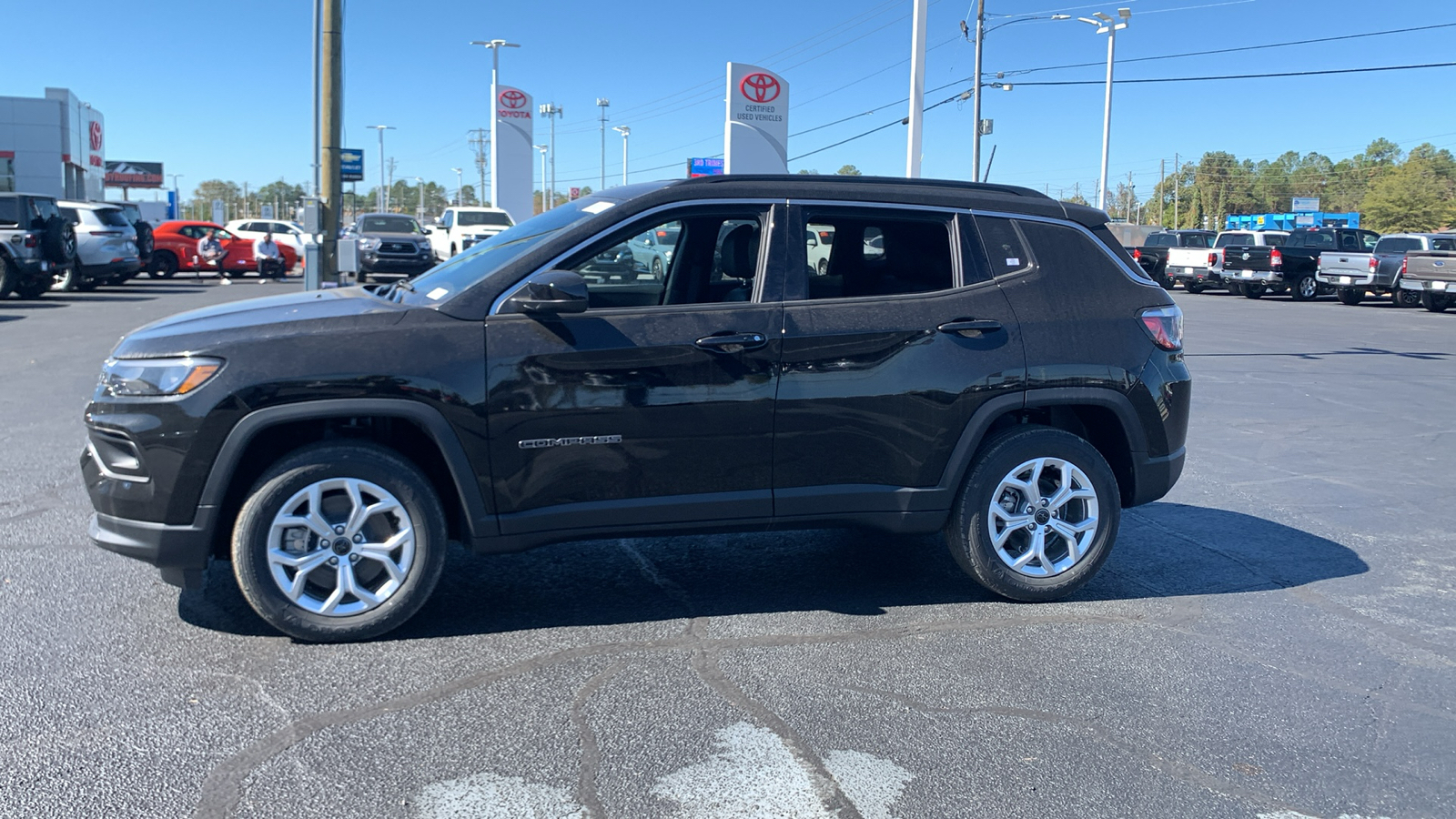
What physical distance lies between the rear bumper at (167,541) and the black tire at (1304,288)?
32721 millimetres

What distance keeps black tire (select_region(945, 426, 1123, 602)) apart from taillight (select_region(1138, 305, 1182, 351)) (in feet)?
1.99

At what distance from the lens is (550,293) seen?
4.25 meters

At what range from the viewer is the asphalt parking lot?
3.27 metres

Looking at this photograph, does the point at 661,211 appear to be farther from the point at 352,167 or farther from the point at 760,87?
the point at 352,167

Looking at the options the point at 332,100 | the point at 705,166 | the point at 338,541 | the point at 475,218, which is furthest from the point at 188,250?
the point at 338,541

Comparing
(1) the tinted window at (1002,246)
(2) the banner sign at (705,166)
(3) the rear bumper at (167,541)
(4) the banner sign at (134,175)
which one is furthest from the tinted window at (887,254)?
(4) the banner sign at (134,175)

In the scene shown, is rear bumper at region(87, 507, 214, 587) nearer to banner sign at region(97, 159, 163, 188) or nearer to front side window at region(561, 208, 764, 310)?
front side window at region(561, 208, 764, 310)

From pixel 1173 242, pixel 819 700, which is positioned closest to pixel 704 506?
pixel 819 700

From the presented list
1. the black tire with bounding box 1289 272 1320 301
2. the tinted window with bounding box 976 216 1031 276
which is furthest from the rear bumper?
the black tire with bounding box 1289 272 1320 301

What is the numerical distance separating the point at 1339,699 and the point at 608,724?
262cm

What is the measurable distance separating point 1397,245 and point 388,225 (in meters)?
26.9

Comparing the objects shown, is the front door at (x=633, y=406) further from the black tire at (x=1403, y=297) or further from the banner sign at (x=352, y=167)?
the black tire at (x=1403, y=297)

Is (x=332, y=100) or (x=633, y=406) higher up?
(x=332, y=100)

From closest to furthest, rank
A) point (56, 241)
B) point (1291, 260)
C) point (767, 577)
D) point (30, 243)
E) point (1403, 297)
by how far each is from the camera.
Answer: point (767, 577) < point (30, 243) < point (56, 241) < point (1403, 297) < point (1291, 260)
